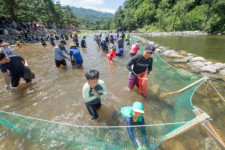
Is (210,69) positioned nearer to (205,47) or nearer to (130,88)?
(130,88)

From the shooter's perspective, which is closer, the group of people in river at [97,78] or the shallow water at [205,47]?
the group of people in river at [97,78]

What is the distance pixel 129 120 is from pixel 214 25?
30.9 m

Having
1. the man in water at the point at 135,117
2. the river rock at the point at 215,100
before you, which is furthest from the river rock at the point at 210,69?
the man in water at the point at 135,117

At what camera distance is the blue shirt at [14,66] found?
129 inches

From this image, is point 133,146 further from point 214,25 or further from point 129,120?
point 214,25

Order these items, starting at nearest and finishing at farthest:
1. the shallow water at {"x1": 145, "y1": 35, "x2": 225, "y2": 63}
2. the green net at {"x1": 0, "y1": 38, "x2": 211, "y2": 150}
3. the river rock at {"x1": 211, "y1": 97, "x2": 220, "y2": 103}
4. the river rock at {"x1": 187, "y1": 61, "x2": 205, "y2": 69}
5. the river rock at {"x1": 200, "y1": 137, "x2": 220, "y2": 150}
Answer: the green net at {"x1": 0, "y1": 38, "x2": 211, "y2": 150} < the river rock at {"x1": 200, "y1": 137, "x2": 220, "y2": 150} < the river rock at {"x1": 211, "y1": 97, "x2": 220, "y2": 103} < the river rock at {"x1": 187, "y1": 61, "x2": 205, "y2": 69} < the shallow water at {"x1": 145, "y1": 35, "x2": 225, "y2": 63}

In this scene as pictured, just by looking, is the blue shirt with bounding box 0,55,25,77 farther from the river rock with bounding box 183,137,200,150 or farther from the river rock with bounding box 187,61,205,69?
the river rock with bounding box 187,61,205,69

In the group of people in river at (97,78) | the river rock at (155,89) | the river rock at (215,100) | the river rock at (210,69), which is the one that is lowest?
the river rock at (215,100)

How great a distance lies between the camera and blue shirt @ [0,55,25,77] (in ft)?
10.8

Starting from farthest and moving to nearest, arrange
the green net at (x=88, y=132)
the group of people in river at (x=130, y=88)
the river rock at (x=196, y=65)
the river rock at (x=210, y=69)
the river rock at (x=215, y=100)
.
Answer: the river rock at (x=196, y=65) → the river rock at (x=210, y=69) → the river rock at (x=215, y=100) → the group of people in river at (x=130, y=88) → the green net at (x=88, y=132)

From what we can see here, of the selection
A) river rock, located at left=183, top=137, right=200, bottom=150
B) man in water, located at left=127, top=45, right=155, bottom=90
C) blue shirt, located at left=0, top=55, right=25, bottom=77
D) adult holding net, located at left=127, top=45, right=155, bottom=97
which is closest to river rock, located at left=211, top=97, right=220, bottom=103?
river rock, located at left=183, top=137, right=200, bottom=150

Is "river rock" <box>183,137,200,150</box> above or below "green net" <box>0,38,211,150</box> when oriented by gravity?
below

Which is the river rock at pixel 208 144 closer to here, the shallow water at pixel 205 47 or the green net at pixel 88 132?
the green net at pixel 88 132

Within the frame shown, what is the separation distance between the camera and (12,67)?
3.49m
